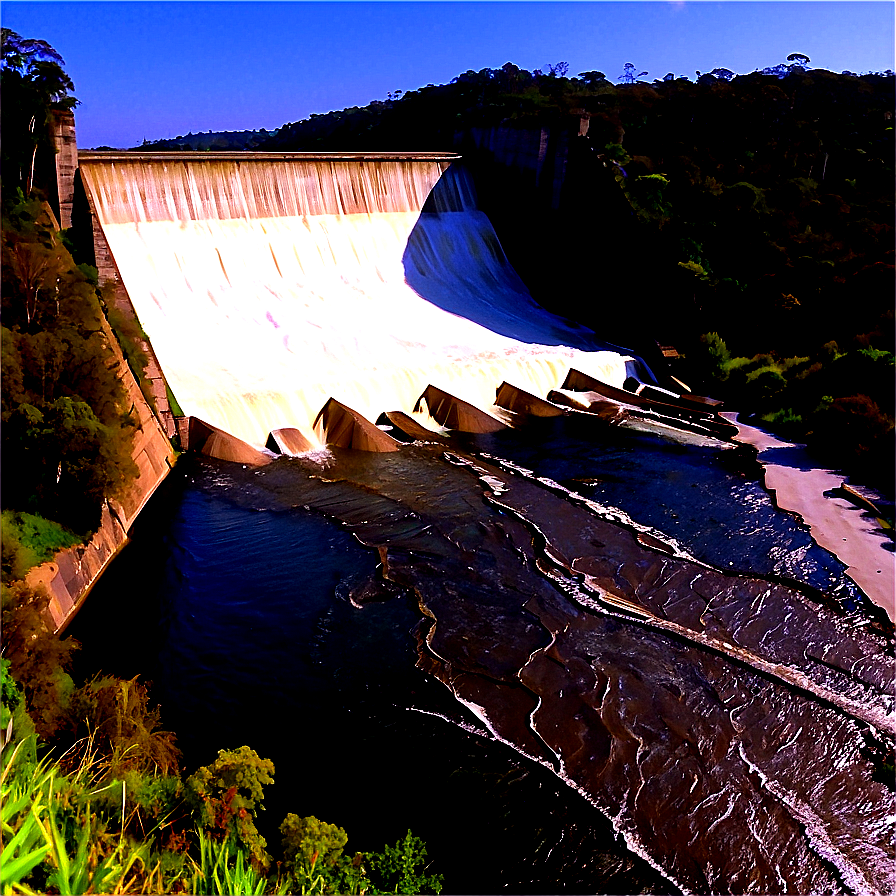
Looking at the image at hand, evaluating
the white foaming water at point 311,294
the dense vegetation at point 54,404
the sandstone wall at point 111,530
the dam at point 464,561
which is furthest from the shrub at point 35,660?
the white foaming water at point 311,294

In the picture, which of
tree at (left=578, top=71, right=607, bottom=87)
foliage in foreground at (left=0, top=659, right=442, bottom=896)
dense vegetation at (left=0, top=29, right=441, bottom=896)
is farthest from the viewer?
tree at (left=578, top=71, right=607, bottom=87)

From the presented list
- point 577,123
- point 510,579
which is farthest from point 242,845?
point 577,123

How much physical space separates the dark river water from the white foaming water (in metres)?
4.06

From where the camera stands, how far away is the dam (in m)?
9.94

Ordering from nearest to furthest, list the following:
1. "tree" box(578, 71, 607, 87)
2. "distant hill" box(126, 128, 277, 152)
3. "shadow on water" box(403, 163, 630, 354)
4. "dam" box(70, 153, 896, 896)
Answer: "dam" box(70, 153, 896, 896), "shadow on water" box(403, 163, 630, 354), "tree" box(578, 71, 607, 87), "distant hill" box(126, 128, 277, 152)

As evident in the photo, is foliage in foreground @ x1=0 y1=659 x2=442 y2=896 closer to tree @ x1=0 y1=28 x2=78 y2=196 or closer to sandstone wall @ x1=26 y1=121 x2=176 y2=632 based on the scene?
sandstone wall @ x1=26 y1=121 x2=176 y2=632

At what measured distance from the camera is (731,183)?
31688 millimetres

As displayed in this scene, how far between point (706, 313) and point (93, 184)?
19.7 m

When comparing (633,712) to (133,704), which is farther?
(633,712)

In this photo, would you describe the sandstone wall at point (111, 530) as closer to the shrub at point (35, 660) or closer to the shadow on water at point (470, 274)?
Answer: the shrub at point (35, 660)

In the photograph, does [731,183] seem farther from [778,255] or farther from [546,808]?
[546,808]

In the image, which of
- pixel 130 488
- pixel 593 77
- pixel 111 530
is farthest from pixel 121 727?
pixel 593 77

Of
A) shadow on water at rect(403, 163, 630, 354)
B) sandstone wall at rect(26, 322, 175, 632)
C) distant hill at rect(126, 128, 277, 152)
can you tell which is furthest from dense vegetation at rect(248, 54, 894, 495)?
distant hill at rect(126, 128, 277, 152)

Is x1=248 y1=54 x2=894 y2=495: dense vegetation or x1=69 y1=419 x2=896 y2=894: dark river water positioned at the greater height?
x1=248 y1=54 x2=894 y2=495: dense vegetation
